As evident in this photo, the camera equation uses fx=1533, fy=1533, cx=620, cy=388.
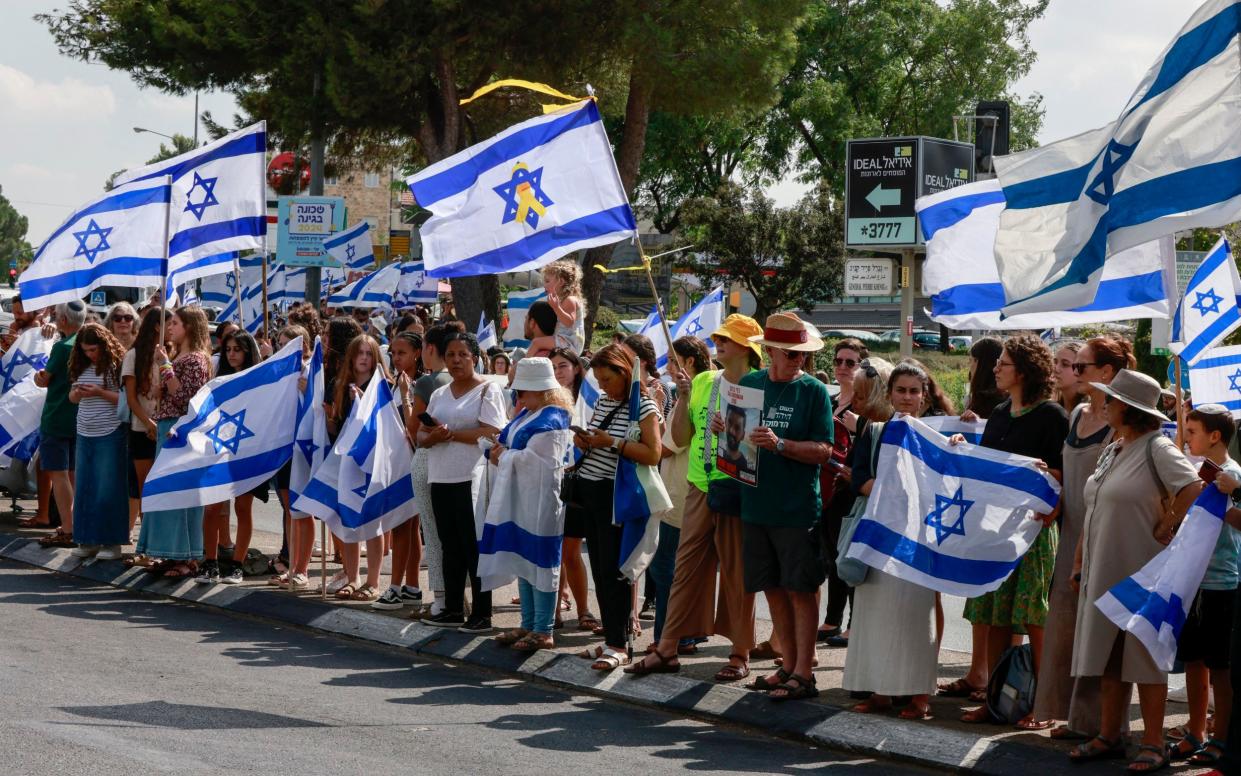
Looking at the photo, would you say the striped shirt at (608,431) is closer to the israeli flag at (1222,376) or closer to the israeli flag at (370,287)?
the israeli flag at (1222,376)

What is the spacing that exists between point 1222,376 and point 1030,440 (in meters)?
3.69

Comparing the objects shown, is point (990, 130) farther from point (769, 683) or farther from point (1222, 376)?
point (769, 683)

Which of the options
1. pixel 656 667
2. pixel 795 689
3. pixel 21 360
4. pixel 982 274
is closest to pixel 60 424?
pixel 21 360

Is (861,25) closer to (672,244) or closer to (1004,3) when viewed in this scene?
(1004,3)

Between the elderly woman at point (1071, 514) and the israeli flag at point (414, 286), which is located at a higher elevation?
the israeli flag at point (414, 286)

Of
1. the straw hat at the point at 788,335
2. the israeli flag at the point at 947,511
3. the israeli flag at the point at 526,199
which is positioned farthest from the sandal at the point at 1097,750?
the israeli flag at the point at 526,199

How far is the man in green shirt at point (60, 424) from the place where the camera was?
13.3 meters

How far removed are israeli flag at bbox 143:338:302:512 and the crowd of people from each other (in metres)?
Result: 0.35

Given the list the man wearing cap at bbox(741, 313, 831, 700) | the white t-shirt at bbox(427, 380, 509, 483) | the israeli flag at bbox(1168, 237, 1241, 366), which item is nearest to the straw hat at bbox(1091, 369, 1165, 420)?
the man wearing cap at bbox(741, 313, 831, 700)

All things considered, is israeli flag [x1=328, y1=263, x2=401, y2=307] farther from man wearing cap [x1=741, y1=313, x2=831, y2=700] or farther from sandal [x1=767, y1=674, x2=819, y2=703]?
sandal [x1=767, y1=674, x2=819, y2=703]

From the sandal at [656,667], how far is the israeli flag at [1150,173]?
9.66ft

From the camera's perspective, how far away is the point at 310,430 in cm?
1148

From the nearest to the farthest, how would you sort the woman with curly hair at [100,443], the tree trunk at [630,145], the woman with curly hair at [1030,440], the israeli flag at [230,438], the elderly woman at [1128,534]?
1. the elderly woman at [1128,534]
2. the woman with curly hair at [1030,440]
3. the israeli flag at [230,438]
4. the woman with curly hair at [100,443]
5. the tree trunk at [630,145]

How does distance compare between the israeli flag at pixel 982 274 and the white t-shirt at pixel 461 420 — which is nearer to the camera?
the israeli flag at pixel 982 274
